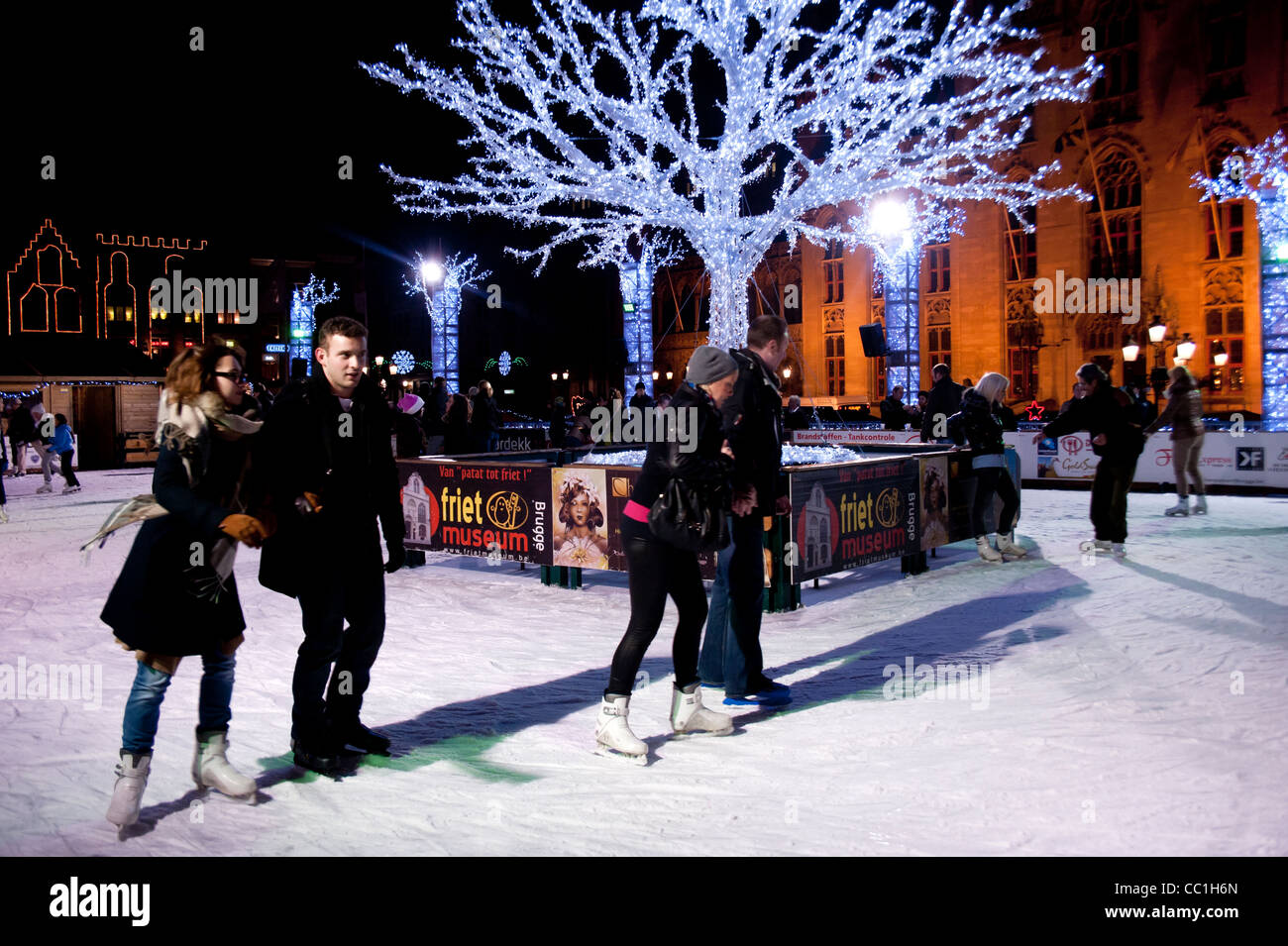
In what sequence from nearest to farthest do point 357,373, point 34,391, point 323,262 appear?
point 357,373 → point 34,391 → point 323,262

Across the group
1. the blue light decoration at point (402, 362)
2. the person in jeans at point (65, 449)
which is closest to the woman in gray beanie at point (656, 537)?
the person in jeans at point (65, 449)

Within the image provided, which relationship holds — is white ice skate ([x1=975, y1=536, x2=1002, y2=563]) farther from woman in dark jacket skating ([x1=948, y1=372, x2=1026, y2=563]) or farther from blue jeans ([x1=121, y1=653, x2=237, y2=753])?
blue jeans ([x1=121, y1=653, x2=237, y2=753])

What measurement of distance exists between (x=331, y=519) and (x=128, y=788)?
1.23m

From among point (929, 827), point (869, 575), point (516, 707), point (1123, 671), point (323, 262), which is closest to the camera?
point (929, 827)

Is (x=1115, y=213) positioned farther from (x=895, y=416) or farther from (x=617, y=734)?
(x=617, y=734)

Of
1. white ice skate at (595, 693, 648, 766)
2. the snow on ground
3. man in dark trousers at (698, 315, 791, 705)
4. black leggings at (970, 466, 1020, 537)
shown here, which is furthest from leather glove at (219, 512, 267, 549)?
black leggings at (970, 466, 1020, 537)

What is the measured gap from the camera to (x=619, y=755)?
15.7 ft

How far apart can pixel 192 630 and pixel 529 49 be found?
8111 mm

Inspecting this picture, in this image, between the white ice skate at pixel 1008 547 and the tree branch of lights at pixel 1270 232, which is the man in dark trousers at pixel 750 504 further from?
the tree branch of lights at pixel 1270 232

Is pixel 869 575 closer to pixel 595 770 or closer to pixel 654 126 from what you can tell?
pixel 654 126

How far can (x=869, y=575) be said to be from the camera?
9.98 meters

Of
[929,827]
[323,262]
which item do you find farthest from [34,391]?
[929,827]

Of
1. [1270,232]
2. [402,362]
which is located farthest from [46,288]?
[1270,232]

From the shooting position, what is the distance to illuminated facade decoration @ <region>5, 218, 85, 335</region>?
40250 millimetres
